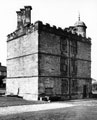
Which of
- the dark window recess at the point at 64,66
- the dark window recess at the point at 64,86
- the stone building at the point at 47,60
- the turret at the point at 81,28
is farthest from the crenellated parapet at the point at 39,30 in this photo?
the dark window recess at the point at 64,86

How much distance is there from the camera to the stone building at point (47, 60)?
25781 millimetres

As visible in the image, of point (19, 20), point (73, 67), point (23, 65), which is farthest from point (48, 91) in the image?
point (19, 20)

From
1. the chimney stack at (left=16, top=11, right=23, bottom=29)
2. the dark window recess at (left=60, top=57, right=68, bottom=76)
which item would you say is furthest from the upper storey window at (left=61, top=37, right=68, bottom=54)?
the chimney stack at (left=16, top=11, right=23, bottom=29)

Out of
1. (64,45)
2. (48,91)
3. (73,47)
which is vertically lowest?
(48,91)

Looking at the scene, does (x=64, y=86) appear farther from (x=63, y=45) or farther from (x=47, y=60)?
(x=63, y=45)

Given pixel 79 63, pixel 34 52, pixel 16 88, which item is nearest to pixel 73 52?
pixel 79 63

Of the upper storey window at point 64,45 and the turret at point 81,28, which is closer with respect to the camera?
the upper storey window at point 64,45

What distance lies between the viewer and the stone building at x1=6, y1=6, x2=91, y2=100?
84.6 ft

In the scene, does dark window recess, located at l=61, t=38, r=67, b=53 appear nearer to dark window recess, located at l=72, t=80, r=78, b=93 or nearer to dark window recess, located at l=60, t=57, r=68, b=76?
dark window recess, located at l=60, t=57, r=68, b=76

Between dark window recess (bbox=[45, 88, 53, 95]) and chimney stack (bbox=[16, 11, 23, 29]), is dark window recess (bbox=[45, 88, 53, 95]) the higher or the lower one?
the lower one

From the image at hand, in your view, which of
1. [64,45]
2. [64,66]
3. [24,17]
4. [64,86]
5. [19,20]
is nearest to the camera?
[64,86]

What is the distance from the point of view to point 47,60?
26391 mm

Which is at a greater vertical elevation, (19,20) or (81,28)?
(19,20)

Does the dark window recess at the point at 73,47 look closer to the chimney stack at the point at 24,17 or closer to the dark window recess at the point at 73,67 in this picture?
the dark window recess at the point at 73,67
